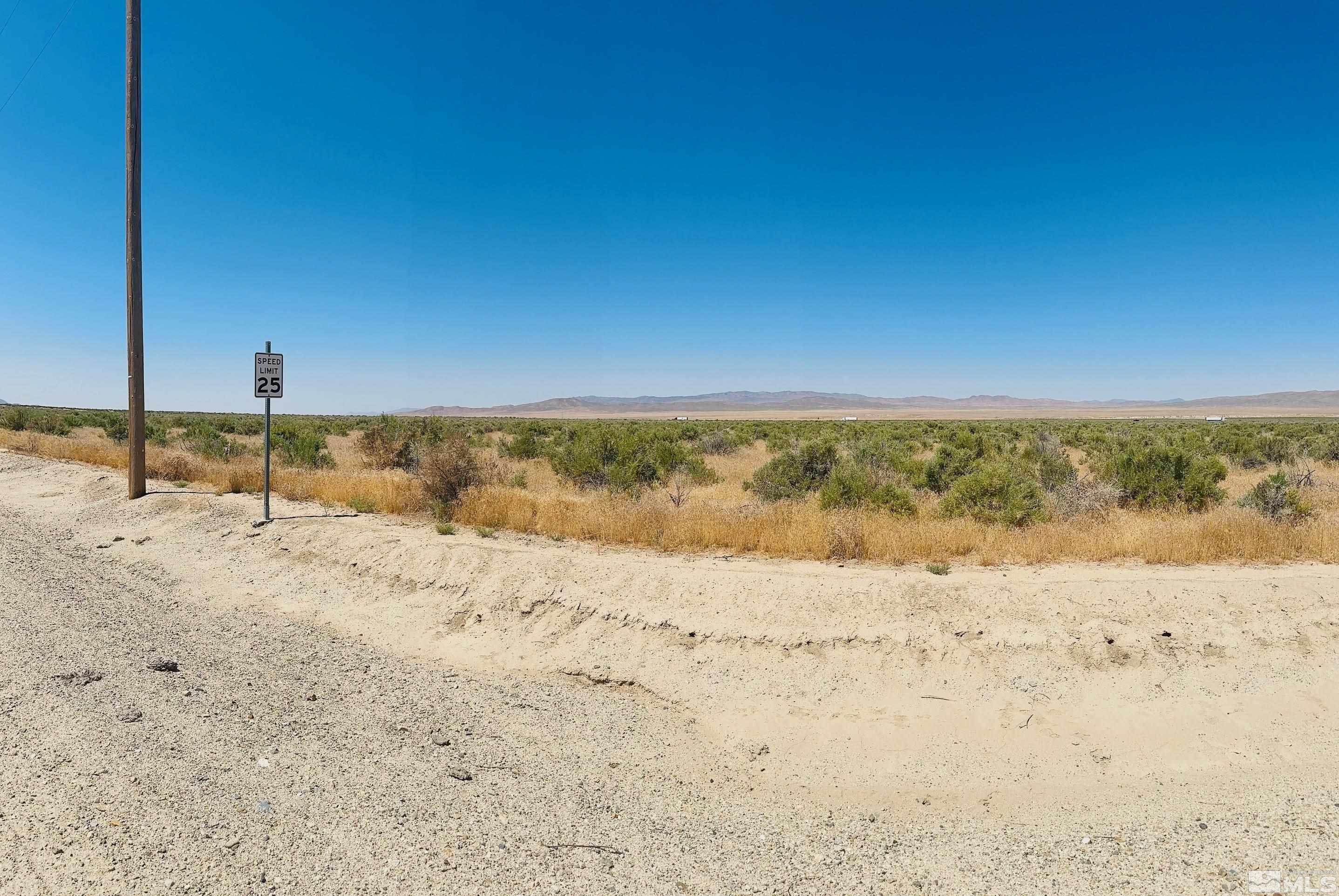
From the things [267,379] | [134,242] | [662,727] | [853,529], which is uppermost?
[134,242]

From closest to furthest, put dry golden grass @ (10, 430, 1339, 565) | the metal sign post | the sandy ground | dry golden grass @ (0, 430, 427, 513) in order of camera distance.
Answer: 1. the sandy ground
2. dry golden grass @ (10, 430, 1339, 565)
3. the metal sign post
4. dry golden grass @ (0, 430, 427, 513)

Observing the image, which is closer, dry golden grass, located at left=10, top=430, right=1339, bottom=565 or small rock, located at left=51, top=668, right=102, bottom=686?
small rock, located at left=51, top=668, right=102, bottom=686

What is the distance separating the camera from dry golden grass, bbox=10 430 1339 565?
363 inches

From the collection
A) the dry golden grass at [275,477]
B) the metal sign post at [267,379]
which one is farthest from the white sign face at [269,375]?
the dry golden grass at [275,477]

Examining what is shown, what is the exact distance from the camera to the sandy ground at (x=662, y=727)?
3.87 metres

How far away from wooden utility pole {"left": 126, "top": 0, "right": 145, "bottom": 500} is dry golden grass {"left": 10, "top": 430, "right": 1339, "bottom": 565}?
212cm

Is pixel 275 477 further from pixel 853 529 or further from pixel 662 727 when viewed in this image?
pixel 662 727

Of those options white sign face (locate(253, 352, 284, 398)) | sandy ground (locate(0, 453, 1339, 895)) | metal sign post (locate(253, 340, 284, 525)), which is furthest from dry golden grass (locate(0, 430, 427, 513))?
sandy ground (locate(0, 453, 1339, 895))

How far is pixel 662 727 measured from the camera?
5.88 meters

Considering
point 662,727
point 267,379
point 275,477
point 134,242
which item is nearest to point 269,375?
point 267,379

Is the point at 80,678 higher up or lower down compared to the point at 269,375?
lower down

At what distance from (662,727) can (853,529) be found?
4.84 m

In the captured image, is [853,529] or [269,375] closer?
[853,529]

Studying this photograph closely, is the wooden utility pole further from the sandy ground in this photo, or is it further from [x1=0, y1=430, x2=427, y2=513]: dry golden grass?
the sandy ground
